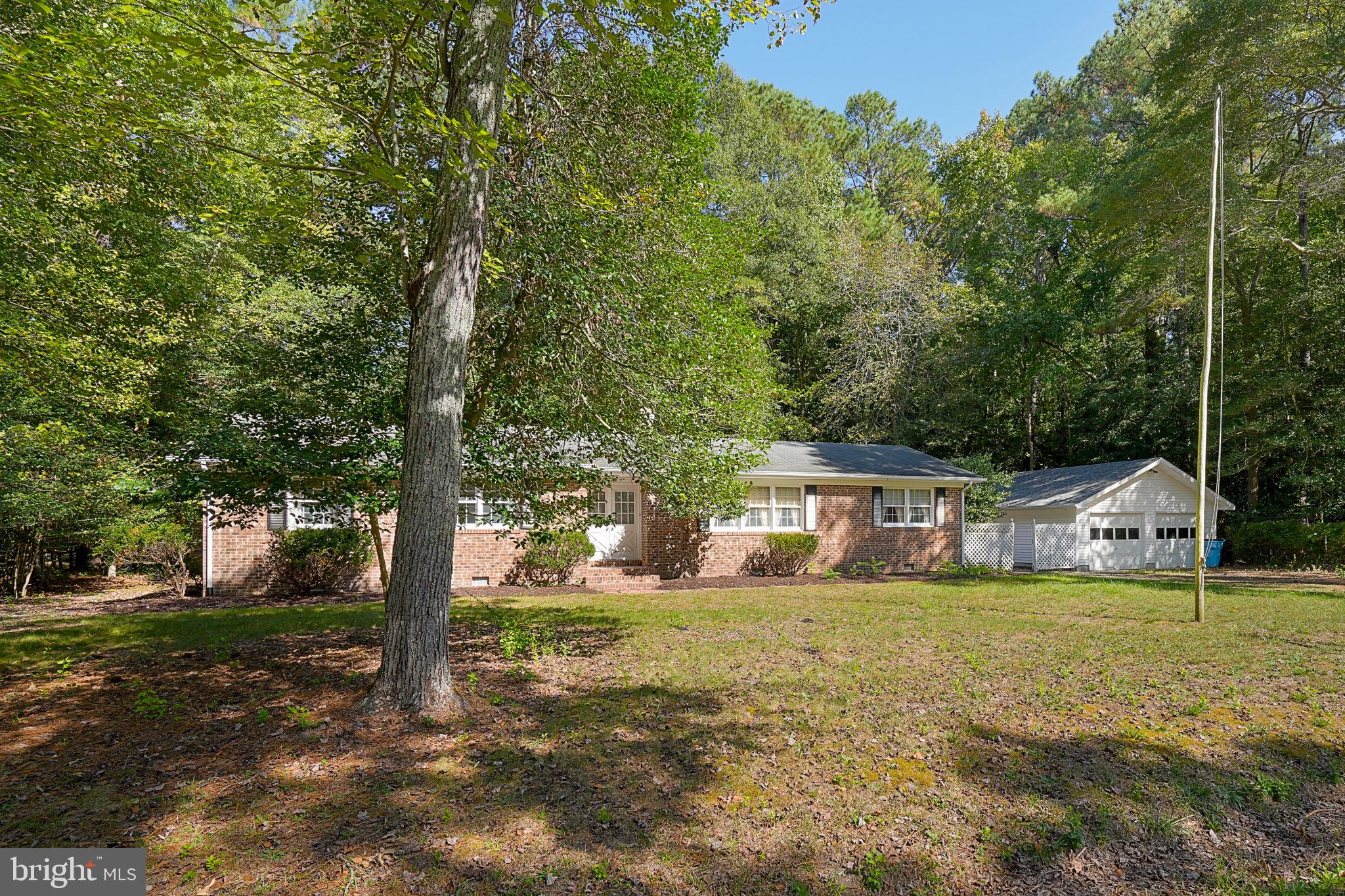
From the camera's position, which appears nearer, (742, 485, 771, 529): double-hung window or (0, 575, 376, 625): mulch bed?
(0, 575, 376, 625): mulch bed

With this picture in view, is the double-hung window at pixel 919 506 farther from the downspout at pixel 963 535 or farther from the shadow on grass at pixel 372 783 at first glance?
the shadow on grass at pixel 372 783

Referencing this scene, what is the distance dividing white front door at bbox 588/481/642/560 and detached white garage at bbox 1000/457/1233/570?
12.8 metres

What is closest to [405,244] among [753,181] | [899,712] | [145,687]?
[145,687]

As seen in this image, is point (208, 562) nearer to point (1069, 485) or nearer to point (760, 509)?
point (760, 509)

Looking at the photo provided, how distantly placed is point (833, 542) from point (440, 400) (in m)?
15.1

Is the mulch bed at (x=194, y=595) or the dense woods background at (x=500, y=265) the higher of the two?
the dense woods background at (x=500, y=265)

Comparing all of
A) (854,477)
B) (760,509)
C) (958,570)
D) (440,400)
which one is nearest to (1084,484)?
(958,570)

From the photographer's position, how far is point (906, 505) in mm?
19891

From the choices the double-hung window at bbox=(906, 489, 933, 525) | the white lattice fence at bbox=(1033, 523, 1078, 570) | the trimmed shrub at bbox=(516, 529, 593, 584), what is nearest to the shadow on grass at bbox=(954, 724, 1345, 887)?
the trimmed shrub at bbox=(516, 529, 593, 584)

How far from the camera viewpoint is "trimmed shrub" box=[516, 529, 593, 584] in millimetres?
15250

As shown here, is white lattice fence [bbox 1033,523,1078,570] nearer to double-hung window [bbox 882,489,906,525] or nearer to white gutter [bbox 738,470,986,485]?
white gutter [bbox 738,470,986,485]

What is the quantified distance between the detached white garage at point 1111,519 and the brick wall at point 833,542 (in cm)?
377
